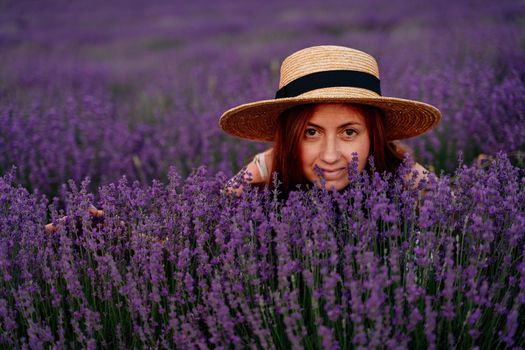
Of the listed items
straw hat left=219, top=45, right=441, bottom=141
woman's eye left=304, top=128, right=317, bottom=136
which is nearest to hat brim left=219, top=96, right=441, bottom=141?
straw hat left=219, top=45, right=441, bottom=141

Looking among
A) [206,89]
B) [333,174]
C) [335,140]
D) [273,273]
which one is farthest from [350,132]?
[206,89]

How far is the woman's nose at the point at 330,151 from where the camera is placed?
2271 millimetres

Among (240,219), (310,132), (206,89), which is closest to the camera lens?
(240,219)

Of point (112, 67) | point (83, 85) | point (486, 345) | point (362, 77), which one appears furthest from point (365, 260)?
point (112, 67)

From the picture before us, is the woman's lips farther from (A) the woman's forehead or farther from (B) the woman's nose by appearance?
(A) the woman's forehead

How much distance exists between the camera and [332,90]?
228cm

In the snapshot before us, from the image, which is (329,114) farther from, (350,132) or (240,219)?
(240,219)

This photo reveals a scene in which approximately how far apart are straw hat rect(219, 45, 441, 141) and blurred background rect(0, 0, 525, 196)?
1.81 ft

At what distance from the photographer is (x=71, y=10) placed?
19469mm

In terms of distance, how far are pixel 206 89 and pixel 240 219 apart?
4187mm

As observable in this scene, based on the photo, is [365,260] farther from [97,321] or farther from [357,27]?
[357,27]

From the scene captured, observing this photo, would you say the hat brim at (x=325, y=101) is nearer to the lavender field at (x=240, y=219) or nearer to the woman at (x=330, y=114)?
the woman at (x=330, y=114)

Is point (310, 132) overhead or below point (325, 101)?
below

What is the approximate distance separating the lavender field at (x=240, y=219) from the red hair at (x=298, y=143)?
0.18m
